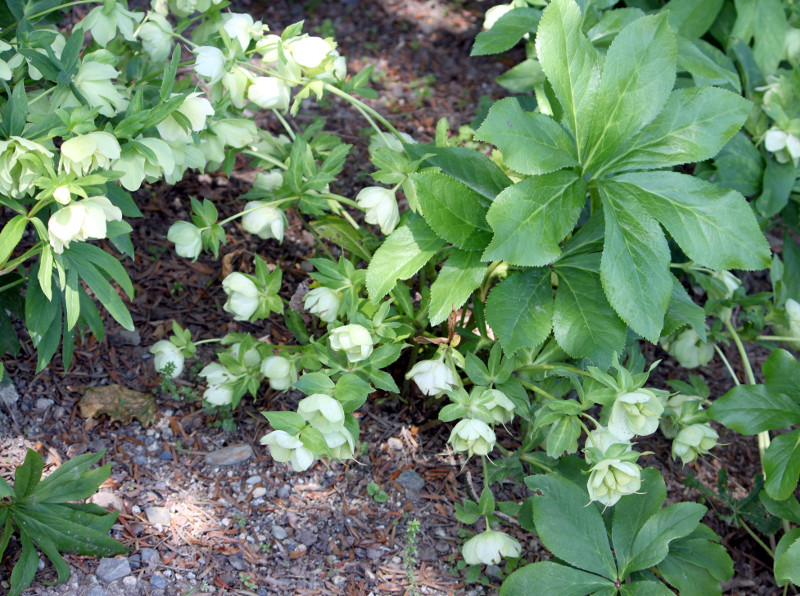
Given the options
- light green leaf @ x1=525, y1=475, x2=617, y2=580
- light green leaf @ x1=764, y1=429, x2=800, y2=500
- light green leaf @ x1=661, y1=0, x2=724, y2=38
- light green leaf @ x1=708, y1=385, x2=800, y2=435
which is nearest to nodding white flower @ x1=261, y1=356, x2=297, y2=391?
light green leaf @ x1=525, y1=475, x2=617, y2=580

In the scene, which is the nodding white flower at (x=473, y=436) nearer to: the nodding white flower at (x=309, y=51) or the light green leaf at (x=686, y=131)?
the light green leaf at (x=686, y=131)

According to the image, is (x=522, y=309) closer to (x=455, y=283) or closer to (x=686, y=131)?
(x=455, y=283)

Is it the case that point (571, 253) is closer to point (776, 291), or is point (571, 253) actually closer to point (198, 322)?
point (776, 291)

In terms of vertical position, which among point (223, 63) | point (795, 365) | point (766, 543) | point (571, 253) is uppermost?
point (223, 63)

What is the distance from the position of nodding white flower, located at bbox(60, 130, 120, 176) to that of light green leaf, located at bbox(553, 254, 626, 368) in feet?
3.23

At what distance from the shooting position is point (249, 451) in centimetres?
187

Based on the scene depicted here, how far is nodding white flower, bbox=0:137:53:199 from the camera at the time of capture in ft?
4.25

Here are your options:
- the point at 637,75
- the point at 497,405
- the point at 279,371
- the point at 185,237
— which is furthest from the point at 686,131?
the point at 185,237

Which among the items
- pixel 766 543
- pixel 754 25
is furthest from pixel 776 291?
pixel 754 25

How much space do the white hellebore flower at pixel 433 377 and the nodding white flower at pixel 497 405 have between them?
0.09 meters

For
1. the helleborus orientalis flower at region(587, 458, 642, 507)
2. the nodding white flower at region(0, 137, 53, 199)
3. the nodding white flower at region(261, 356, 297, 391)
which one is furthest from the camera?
the nodding white flower at region(261, 356, 297, 391)

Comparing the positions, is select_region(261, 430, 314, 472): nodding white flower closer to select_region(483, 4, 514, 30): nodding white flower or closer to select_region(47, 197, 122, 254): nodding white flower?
select_region(47, 197, 122, 254): nodding white flower

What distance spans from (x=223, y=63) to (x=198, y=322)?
83cm

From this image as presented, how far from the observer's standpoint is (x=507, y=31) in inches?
81.7
